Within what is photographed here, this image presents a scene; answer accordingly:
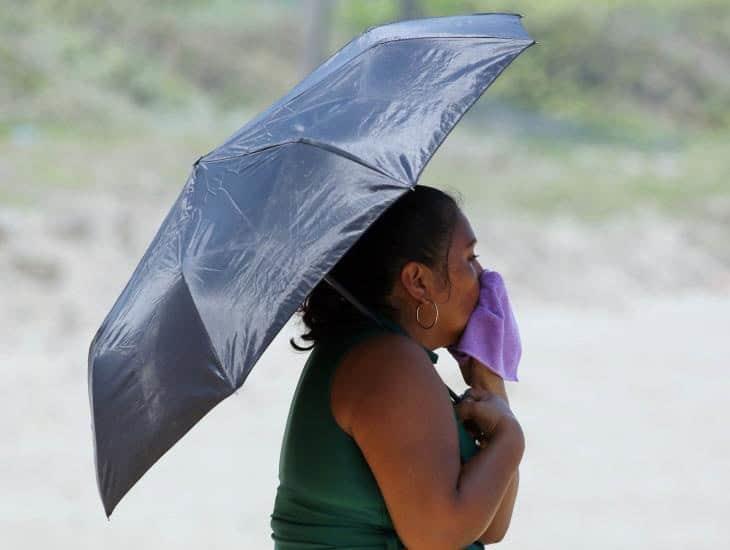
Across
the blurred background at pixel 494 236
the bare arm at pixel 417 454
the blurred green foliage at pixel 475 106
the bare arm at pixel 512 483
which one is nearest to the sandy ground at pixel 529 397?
the blurred background at pixel 494 236

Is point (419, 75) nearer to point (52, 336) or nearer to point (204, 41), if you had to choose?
point (52, 336)

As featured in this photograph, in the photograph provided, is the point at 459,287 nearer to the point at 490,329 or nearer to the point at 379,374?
the point at 490,329

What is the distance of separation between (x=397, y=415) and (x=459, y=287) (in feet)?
0.81

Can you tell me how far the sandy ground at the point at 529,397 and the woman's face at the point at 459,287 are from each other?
2968 millimetres

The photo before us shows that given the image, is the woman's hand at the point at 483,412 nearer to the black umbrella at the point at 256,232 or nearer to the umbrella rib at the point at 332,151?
the black umbrella at the point at 256,232

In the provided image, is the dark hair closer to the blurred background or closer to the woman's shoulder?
the woman's shoulder

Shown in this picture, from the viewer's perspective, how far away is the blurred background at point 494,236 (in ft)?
17.7

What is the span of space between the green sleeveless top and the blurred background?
294 centimetres

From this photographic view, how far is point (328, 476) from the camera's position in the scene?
1.87 metres

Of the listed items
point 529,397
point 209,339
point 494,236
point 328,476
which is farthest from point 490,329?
point 494,236

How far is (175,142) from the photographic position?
10.6 meters

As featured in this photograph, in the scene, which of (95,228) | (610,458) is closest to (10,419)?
(95,228)

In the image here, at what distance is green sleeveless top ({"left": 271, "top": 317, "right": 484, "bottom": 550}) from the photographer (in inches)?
73.4

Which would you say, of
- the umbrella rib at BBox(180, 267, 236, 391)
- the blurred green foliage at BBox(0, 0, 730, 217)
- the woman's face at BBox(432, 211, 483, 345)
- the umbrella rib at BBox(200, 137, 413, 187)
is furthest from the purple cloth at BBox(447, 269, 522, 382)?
the blurred green foliage at BBox(0, 0, 730, 217)
